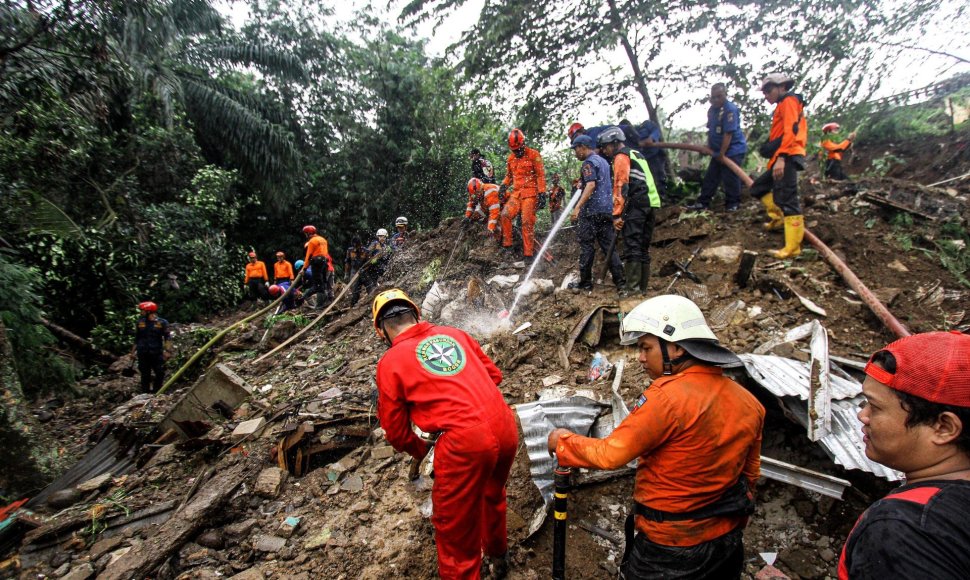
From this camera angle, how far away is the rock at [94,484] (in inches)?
147

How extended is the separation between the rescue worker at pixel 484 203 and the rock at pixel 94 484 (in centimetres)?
584

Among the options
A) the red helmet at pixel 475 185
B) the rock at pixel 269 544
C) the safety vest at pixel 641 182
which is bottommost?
the rock at pixel 269 544

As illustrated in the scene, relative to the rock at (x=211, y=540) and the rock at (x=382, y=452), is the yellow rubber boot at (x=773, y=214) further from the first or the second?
the rock at (x=211, y=540)

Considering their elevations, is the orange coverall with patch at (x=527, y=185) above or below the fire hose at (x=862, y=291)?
above

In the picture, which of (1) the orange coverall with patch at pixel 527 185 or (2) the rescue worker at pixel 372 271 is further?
(2) the rescue worker at pixel 372 271

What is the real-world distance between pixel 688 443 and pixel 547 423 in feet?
4.01

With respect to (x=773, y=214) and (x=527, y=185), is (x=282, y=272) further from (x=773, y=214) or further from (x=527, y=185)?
(x=773, y=214)

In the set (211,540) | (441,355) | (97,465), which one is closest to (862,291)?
(441,355)

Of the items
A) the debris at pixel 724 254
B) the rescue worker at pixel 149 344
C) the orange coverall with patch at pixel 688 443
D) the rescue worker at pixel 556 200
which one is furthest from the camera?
the rescue worker at pixel 556 200

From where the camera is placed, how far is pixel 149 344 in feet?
22.1

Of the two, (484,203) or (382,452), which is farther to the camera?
(484,203)

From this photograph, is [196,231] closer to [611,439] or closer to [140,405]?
[140,405]

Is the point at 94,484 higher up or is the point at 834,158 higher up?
the point at 834,158

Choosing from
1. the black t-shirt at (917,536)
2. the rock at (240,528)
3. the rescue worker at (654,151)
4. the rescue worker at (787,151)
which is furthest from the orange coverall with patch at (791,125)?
the rock at (240,528)
